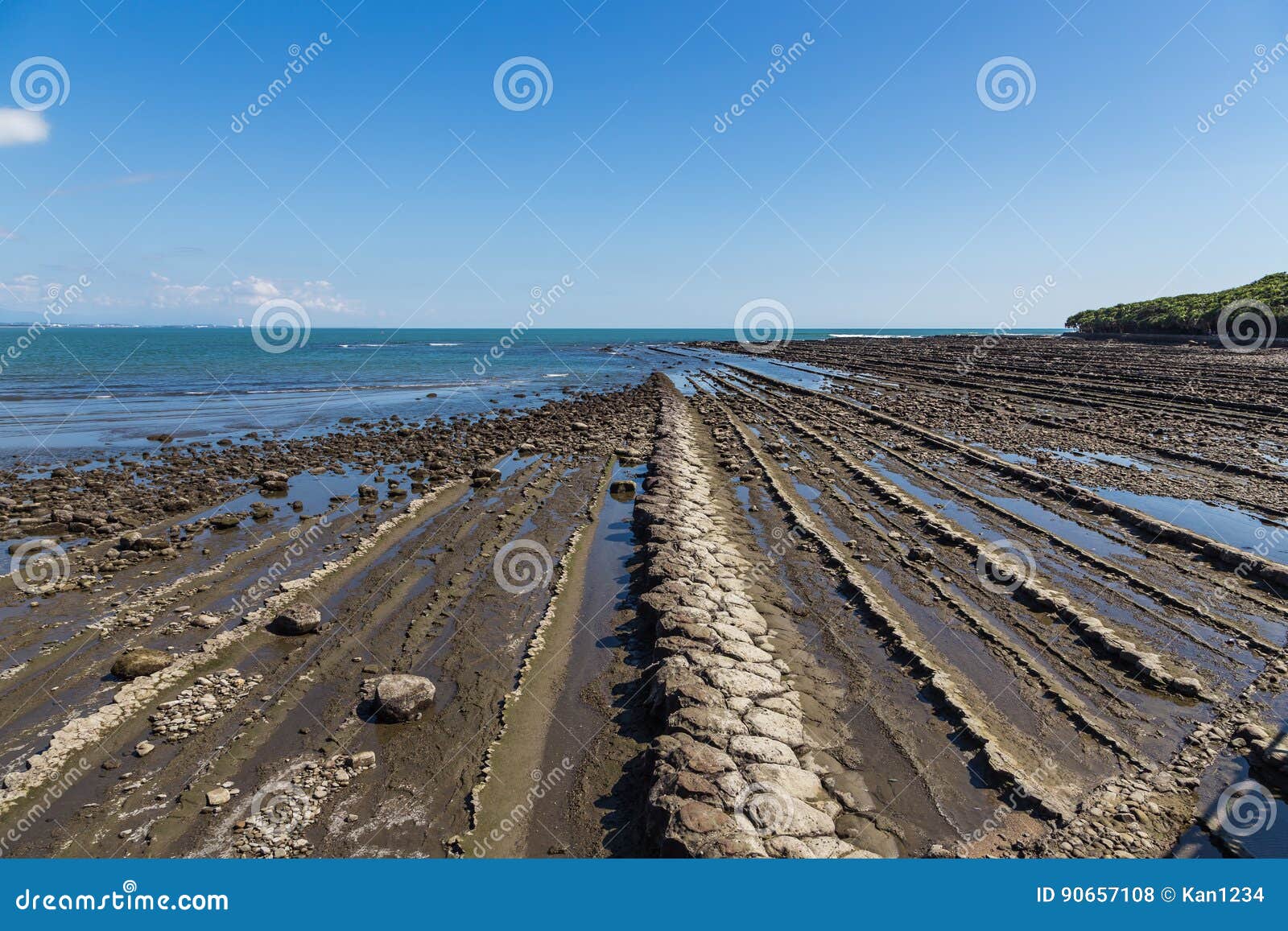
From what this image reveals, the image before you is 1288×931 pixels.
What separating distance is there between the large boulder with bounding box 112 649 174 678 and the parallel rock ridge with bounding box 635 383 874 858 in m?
7.36

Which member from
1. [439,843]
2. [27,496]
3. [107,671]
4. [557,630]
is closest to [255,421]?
[27,496]

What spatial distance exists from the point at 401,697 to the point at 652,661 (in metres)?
3.57

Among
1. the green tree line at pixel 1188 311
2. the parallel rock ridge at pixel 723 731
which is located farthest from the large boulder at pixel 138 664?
the green tree line at pixel 1188 311

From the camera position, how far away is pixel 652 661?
29.4ft

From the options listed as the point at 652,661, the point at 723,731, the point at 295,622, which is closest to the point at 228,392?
the point at 295,622

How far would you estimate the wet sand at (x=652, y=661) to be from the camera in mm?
6055

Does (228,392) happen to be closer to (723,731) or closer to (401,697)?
(401,697)

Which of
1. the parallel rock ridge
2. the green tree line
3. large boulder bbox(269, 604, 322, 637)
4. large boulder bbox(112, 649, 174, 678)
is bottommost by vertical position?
large boulder bbox(112, 649, 174, 678)

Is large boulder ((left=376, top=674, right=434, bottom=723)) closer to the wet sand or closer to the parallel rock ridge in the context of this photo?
the wet sand

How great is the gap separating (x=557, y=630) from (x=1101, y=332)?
124 m

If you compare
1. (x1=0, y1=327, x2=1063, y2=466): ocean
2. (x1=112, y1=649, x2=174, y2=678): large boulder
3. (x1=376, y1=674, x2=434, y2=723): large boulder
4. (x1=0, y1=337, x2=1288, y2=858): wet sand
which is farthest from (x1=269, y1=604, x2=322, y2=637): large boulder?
(x1=0, y1=327, x2=1063, y2=466): ocean

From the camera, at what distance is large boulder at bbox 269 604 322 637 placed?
31.8 feet

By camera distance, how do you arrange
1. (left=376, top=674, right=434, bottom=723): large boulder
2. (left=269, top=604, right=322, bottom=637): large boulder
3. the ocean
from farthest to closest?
the ocean → (left=269, top=604, right=322, bottom=637): large boulder → (left=376, top=674, right=434, bottom=723): large boulder

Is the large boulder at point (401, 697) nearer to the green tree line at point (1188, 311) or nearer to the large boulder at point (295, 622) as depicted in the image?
the large boulder at point (295, 622)
